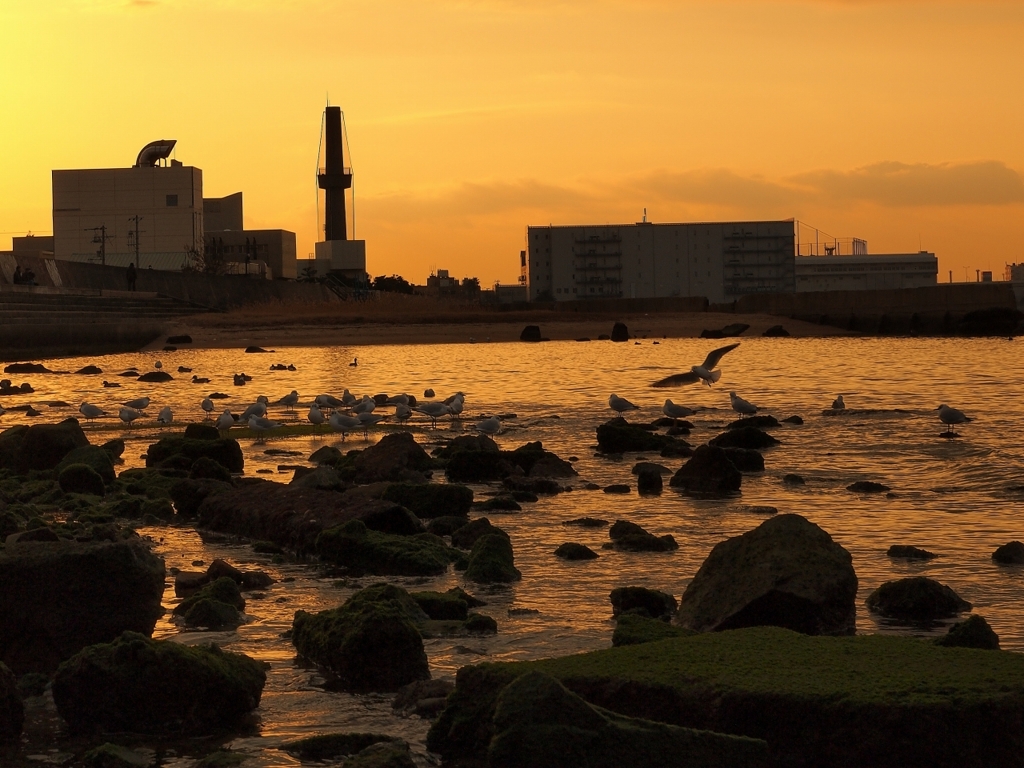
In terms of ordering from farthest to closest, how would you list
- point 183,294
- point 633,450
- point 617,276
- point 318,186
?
point 617,276, point 318,186, point 183,294, point 633,450

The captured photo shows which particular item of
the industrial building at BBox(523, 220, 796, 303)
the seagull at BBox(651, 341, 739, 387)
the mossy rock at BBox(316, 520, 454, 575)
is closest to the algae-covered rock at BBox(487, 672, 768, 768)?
the mossy rock at BBox(316, 520, 454, 575)

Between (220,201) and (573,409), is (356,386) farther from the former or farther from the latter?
(220,201)

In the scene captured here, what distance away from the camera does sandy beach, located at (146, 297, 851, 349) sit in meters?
58.4

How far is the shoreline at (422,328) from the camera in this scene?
57594 mm

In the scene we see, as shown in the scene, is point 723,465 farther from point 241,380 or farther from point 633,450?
point 241,380

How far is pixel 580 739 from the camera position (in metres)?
4.90

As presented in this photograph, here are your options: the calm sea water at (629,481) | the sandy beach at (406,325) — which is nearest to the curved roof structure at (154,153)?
the sandy beach at (406,325)

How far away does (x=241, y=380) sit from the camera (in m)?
32.0

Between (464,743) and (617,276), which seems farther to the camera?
(617,276)

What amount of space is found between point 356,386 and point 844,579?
77.3ft

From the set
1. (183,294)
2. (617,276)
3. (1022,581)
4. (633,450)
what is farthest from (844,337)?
(617,276)

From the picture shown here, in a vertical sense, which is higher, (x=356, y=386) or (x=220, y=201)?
(x=220, y=201)

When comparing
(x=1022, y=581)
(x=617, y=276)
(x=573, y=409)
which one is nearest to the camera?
(x=1022, y=581)

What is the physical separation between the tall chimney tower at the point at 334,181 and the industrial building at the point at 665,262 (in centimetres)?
3709
